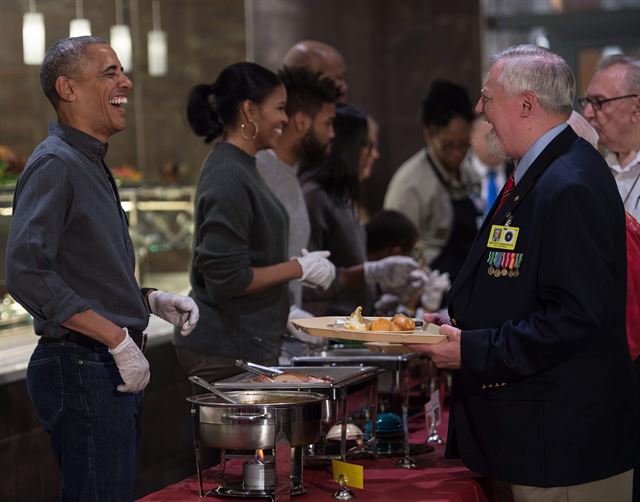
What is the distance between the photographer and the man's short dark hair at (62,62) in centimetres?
237

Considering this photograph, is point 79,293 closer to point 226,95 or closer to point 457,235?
point 226,95

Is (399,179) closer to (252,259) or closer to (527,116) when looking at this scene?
(252,259)

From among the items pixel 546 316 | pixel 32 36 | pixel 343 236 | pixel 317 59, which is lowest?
pixel 343 236

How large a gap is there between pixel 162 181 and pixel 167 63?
654 mm

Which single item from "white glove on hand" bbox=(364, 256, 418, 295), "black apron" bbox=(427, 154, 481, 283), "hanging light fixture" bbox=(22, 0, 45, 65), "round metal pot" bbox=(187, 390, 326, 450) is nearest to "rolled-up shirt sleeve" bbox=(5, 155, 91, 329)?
"round metal pot" bbox=(187, 390, 326, 450)

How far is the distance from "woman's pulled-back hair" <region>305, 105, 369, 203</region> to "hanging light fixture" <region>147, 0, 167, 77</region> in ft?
7.67

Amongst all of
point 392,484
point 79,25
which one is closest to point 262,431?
point 392,484

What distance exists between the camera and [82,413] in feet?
7.41

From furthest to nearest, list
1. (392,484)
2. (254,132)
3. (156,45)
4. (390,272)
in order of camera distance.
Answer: (156,45)
(390,272)
(254,132)
(392,484)

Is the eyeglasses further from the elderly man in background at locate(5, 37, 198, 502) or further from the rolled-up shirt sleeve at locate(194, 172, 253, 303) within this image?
the elderly man in background at locate(5, 37, 198, 502)

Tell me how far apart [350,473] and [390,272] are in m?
1.38

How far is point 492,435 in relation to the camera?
7.51ft

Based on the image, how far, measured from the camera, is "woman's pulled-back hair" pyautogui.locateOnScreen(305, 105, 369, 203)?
375cm

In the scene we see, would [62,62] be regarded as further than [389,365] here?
No
